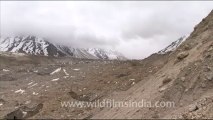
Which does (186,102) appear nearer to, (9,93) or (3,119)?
(3,119)

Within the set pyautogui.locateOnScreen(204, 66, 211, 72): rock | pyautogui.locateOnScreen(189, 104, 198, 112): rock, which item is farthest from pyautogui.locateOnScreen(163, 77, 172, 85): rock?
pyautogui.locateOnScreen(189, 104, 198, 112): rock

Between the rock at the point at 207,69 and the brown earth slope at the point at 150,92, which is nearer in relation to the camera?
the brown earth slope at the point at 150,92

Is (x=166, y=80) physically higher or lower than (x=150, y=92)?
higher

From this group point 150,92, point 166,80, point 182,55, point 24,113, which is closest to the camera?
point 166,80

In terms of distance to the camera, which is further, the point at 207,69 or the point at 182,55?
the point at 182,55

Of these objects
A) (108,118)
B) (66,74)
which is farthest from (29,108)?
(66,74)

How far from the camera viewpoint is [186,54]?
22500mm

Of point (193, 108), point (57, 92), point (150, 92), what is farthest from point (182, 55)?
point (57, 92)

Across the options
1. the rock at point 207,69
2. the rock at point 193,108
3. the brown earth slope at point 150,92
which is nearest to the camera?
the rock at point 193,108

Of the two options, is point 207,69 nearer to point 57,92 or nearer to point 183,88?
point 183,88

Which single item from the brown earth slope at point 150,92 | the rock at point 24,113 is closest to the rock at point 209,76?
the brown earth slope at point 150,92

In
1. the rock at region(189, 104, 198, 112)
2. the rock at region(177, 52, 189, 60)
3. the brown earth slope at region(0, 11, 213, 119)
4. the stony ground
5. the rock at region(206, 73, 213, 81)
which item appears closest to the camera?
the rock at region(189, 104, 198, 112)

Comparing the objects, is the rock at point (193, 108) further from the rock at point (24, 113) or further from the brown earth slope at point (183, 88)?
the rock at point (24, 113)

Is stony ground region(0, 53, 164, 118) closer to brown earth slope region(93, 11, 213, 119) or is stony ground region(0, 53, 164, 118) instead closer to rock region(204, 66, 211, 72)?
brown earth slope region(93, 11, 213, 119)
